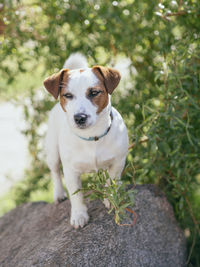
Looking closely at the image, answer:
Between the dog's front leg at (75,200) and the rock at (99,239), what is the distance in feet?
0.19

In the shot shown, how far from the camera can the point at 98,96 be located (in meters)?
2.14

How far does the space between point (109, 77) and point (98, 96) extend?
0.15 meters

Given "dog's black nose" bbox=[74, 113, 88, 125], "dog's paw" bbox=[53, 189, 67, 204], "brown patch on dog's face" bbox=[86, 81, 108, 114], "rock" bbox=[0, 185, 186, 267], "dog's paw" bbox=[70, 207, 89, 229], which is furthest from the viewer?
"dog's paw" bbox=[53, 189, 67, 204]

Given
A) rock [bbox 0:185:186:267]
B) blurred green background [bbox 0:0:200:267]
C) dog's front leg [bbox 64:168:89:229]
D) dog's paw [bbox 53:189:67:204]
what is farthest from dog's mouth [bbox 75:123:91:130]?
dog's paw [bbox 53:189:67:204]

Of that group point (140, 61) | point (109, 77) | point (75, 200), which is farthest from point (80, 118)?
point (140, 61)

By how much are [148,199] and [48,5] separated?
74.5 inches

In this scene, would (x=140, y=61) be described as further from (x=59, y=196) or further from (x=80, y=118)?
(x=80, y=118)

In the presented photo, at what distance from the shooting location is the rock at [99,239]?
2398 millimetres

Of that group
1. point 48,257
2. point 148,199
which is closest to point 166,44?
point 148,199

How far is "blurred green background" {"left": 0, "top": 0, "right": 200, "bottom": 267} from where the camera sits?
2748 mm

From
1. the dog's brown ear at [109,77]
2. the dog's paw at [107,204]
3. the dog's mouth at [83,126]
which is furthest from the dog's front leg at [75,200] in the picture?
the dog's brown ear at [109,77]

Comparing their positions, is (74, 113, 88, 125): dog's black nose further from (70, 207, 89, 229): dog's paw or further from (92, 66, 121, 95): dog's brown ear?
(70, 207, 89, 229): dog's paw

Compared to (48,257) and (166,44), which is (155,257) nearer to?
(48,257)

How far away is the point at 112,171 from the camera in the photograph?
248 centimetres
